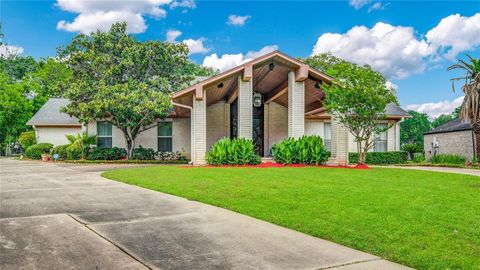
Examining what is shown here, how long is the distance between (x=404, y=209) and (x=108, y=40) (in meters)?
20.5

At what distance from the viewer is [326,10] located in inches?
938

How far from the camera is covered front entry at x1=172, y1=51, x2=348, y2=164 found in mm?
17094

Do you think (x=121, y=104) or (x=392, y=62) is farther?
(x=392, y=62)

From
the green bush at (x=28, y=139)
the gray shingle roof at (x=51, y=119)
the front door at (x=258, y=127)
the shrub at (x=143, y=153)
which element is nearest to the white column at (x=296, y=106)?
the front door at (x=258, y=127)

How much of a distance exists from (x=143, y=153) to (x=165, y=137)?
1.74 metres

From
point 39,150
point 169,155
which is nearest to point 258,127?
point 169,155

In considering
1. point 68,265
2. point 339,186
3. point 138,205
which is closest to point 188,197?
point 138,205

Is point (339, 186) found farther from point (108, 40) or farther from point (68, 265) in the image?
point (108, 40)

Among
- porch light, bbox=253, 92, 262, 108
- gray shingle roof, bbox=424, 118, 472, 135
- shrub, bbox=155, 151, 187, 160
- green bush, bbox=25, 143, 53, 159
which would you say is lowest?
shrub, bbox=155, 151, 187, 160

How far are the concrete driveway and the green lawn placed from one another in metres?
0.38

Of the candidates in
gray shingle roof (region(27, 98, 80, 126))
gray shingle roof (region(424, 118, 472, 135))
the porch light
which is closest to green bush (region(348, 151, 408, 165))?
gray shingle roof (region(424, 118, 472, 135))

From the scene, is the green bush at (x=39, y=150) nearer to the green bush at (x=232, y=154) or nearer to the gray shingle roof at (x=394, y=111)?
the green bush at (x=232, y=154)

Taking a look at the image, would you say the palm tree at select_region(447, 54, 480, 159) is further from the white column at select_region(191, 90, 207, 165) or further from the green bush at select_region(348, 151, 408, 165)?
the green bush at select_region(348, 151, 408, 165)

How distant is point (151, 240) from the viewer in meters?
4.95
